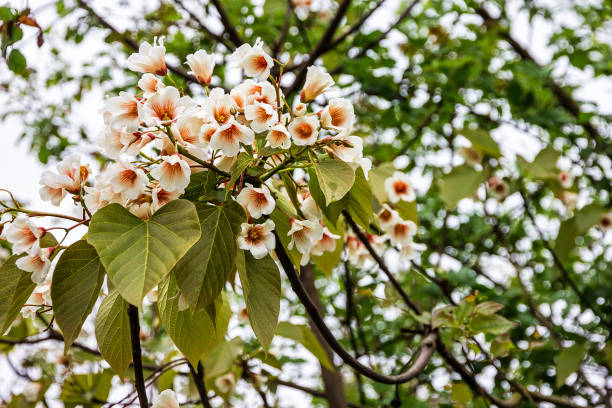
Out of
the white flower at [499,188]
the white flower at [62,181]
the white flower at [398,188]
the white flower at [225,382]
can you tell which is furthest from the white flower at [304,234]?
the white flower at [499,188]

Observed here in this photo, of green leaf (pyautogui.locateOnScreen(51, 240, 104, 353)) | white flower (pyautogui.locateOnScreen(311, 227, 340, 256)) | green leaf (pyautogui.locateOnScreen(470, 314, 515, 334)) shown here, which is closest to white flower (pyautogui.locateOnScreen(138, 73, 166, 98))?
green leaf (pyautogui.locateOnScreen(51, 240, 104, 353))

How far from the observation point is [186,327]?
3.07 feet

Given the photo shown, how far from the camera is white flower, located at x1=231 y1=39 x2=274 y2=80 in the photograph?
0.95 metres

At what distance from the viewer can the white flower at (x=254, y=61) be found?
945mm

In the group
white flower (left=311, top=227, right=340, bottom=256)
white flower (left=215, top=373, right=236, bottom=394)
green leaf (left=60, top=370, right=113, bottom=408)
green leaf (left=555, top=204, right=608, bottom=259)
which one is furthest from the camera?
white flower (left=215, top=373, right=236, bottom=394)

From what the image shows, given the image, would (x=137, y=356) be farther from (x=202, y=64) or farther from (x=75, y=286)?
(x=202, y=64)

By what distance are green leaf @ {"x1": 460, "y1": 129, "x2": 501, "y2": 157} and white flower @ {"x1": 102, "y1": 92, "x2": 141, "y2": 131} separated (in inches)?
39.3

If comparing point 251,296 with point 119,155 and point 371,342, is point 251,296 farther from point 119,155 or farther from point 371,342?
point 371,342

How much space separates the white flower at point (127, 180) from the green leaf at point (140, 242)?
44 mm

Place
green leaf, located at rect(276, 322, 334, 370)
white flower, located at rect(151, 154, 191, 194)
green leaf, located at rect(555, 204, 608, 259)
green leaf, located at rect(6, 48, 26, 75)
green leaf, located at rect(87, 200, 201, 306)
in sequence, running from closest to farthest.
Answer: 1. green leaf, located at rect(87, 200, 201, 306)
2. white flower, located at rect(151, 154, 191, 194)
3. green leaf, located at rect(276, 322, 334, 370)
4. green leaf, located at rect(555, 204, 608, 259)
5. green leaf, located at rect(6, 48, 26, 75)

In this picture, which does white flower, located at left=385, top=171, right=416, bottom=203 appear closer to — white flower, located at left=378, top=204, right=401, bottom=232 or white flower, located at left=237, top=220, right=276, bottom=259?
white flower, located at left=378, top=204, right=401, bottom=232

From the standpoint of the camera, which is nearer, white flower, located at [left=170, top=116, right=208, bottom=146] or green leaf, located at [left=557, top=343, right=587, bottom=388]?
white flower, located at [left=170, top=116, right=208, bottom=146]

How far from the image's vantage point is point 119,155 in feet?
2.84

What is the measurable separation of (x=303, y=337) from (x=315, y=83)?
2.47 feet
